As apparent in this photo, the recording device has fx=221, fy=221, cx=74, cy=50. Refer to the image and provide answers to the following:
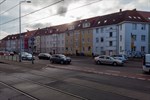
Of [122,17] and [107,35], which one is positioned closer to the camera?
[122,17]

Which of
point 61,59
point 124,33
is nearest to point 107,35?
point 124,33

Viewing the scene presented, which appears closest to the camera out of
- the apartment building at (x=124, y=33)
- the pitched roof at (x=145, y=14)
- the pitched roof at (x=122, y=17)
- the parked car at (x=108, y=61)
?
the parked car at (x=108, y=61)

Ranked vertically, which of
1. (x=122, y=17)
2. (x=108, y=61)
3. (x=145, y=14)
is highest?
(x=145, y=14)

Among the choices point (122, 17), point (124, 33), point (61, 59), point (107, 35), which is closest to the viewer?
point (61, 59)

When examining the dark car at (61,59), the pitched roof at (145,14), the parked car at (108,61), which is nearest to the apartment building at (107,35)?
the pitched roof at (145,14)

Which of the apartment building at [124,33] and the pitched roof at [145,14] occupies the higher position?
the pitched roof at [145,14]

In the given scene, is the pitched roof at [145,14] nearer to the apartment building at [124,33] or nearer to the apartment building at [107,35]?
the apartment building at [107,35]

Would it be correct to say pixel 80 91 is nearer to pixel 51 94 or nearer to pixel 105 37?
pixel 51 94

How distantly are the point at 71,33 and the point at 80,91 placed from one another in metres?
68.0

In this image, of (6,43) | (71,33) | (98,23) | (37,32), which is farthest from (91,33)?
(6,43)

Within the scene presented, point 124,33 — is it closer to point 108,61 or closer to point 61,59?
point 108,61

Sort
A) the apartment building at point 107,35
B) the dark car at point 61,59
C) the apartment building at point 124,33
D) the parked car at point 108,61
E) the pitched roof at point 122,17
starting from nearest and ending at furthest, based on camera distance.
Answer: the parked car at point 108,61 → the dark car at point 61,59 → the apartment building at point 124,33 → the apartment building at point 107,35 → the pitched roof at point 122,17

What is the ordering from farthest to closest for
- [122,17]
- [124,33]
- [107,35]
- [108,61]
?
[107,35] < [122,17] < [124,33] < [108,61]

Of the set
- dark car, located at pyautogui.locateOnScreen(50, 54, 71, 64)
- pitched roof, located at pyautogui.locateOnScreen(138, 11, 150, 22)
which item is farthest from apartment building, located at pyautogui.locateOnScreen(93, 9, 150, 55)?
dark car, located at pyautogui.locateOnScreen(50, 54, 71, 64)
